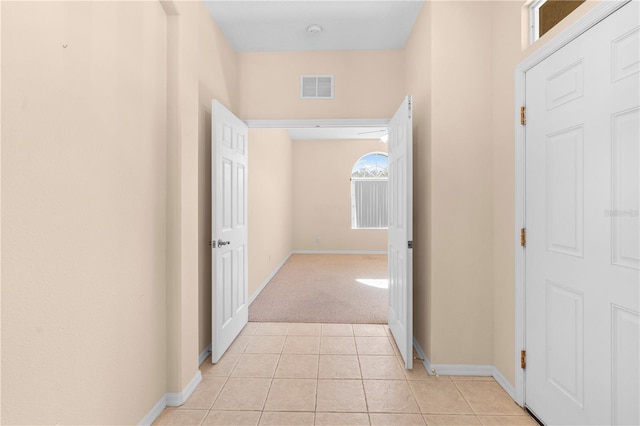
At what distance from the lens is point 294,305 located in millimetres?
3881

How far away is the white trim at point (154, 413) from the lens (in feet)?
5.55

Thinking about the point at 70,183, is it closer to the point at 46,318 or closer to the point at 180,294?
the point at 46,318

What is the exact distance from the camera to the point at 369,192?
313 inches

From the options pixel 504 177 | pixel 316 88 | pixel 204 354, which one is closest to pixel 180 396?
pixel 204 354

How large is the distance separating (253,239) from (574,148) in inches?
142

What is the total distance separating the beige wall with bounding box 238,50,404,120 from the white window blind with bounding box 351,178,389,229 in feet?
15.9

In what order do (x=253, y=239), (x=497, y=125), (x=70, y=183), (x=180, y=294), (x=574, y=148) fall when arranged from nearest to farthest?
(x=70, y=183) → (x=574, y=148) → (x=180, y=294) → (x=497, y=125) → (x=253, y=239)

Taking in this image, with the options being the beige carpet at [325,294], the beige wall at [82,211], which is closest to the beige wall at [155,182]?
the beige wall at [82,211]

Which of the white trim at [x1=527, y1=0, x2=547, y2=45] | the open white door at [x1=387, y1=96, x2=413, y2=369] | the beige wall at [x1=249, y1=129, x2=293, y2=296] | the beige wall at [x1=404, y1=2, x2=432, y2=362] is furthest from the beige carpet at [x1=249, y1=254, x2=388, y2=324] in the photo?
the white trim at [x1=527, y1=0, x2=547, y2=45]

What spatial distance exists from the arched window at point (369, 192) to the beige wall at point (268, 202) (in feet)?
5.86

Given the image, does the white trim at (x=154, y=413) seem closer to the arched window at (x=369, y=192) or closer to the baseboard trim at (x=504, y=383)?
the baseboard trim at (x=504, y=383)

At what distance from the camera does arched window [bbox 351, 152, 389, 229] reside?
793 centimetres

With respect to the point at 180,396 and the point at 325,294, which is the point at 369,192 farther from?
the point at 180,396

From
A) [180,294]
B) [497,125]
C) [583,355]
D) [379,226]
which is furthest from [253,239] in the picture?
[379,226]
